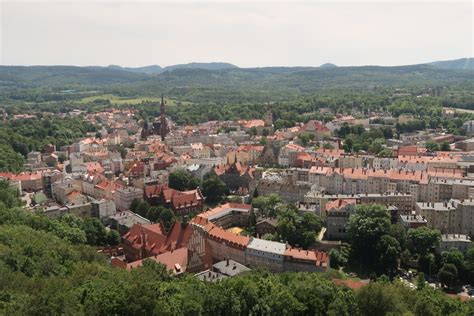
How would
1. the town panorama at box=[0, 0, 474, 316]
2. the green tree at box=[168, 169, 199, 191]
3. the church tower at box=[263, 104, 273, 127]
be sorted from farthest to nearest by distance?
the church tower at box=[263, 104, 273, 127], the green tree at box=[168, 169, 199, 191], the town panorama at box=[0, 0, 474, 316]

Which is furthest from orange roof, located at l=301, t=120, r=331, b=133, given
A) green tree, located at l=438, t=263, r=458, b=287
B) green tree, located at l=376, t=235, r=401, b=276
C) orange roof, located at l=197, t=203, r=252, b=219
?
green tree, located at l=438, t=263, r=458, b=287

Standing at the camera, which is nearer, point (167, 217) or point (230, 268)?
point (230, 268)

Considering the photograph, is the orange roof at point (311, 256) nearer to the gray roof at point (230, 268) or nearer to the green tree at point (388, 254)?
the gray roof at point (230, 268)

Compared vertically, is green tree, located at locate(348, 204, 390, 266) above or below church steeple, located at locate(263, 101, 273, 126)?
below

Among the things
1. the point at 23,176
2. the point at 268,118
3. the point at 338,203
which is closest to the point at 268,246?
the point at 338,203

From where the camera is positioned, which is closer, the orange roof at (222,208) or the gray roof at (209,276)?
the gray roof at (209,276)

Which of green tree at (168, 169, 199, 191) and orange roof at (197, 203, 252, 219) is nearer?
orange roof at (197, 203, 252, 219)

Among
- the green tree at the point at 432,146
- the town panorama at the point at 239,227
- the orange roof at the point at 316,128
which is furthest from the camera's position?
the orange roof at the point at 316,128

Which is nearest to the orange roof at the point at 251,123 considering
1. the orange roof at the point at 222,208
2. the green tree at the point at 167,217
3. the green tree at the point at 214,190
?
the green tree at the point at 214,190

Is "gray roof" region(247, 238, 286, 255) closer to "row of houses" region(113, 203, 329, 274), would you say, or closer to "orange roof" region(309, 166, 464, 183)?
"row of houses" region(113, 203, 329, 274)

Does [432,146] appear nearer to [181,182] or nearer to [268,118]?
[181,182]

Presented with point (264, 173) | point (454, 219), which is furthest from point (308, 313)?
point (264, 173)

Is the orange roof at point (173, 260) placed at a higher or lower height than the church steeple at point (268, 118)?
lower
